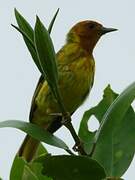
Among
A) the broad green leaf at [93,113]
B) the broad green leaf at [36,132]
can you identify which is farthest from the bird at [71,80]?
the broad green leaf at [36,132]

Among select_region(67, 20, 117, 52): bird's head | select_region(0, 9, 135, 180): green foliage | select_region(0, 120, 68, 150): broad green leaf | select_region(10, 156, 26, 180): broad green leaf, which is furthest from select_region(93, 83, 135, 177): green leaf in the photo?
select_region(67, 20, 117, 52): bird's head

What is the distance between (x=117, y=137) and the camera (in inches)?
66.6

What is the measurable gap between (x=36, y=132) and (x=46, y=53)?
24 centimetres

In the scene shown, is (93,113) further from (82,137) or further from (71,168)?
(71,168)

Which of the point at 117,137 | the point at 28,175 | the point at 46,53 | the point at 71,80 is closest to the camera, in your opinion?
the point at 28,175

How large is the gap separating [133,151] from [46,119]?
3.07 meters

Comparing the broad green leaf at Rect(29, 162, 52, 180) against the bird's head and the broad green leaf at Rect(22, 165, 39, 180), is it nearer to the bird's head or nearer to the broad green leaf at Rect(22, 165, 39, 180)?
the broad green leaf at Rect(22, 165, 39, 180)

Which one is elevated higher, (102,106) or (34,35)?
(34,35)

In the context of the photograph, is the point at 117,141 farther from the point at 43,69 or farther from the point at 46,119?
the point at 46,119

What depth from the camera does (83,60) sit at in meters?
4.45

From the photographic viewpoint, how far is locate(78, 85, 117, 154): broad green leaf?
171 centimetres

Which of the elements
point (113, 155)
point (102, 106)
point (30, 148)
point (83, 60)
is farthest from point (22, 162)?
point (83, 60)

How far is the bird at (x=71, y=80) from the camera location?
420cm

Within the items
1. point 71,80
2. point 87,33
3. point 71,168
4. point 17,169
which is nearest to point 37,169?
point 17,169
